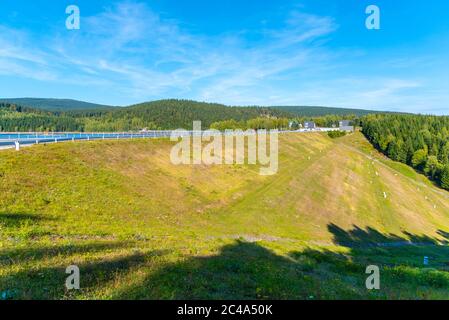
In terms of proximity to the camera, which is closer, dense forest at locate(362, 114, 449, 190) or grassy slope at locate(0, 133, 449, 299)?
grassy slope at locate(0, 133, 449, 299)

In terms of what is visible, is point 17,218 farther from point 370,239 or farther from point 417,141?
point 417,141

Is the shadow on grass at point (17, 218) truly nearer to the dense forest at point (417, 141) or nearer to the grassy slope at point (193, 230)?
the grassy slope at point (193, 230)

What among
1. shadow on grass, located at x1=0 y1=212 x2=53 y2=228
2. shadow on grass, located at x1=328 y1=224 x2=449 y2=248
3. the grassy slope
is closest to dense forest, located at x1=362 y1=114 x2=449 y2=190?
the grassy slope

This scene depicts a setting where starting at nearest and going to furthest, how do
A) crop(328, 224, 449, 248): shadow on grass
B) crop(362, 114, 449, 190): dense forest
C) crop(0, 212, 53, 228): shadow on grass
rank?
1. crop(0, 212, 53, 228): shadow on grass
2. crop(328, 224, 449, 248): shadow on grass
3. crop(362, 114, 449, 190): dense forest

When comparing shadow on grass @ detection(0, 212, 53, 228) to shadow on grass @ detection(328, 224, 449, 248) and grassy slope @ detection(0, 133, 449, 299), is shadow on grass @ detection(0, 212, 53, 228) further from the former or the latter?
shadow on grass @ detection(328, 224, 449, 248)
